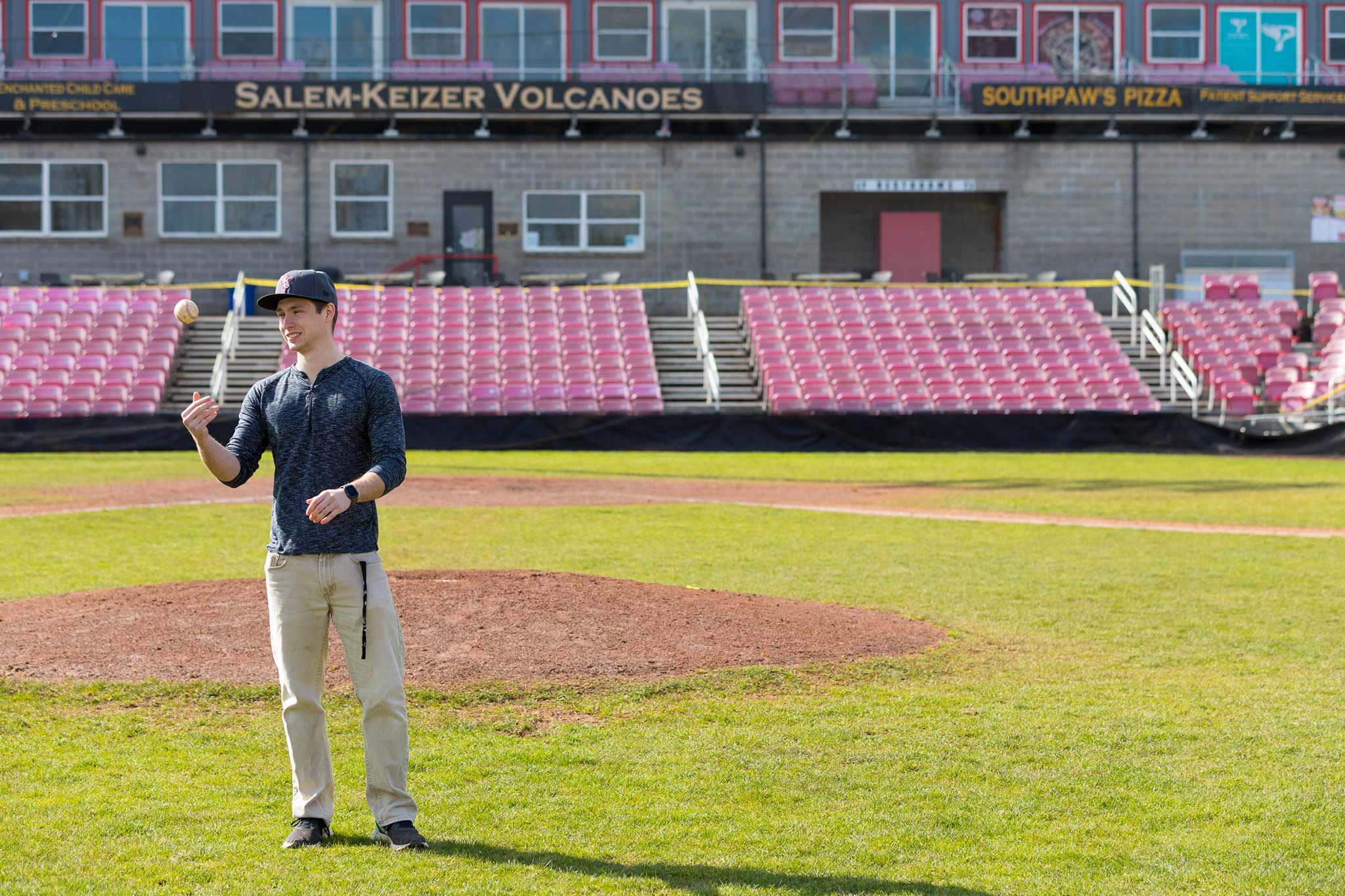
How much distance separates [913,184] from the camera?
4262 cm

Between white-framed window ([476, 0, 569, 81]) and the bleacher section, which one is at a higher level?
white-framed window ([476, 0, 569, 81])

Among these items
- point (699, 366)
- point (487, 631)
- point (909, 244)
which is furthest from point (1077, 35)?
point (487, 631)

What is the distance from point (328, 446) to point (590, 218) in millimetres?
36998

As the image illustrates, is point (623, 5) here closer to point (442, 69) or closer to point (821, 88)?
point (442, 69)

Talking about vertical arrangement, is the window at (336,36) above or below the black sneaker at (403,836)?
above

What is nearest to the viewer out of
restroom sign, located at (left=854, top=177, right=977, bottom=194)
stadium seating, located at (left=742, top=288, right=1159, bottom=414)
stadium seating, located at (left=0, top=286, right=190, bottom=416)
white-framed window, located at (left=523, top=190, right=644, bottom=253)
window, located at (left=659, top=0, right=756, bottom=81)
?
stadium seating, located at (left=0, top=286, right=190, bottom=416)

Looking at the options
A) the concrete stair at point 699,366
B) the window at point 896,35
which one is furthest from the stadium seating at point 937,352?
the window at point 896,35

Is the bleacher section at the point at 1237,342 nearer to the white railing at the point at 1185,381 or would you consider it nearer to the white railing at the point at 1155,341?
the white railing at the point at 1185,381

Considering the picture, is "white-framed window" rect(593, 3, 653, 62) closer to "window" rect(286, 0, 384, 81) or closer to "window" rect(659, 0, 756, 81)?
→ "window" rect(659, 0, 756, 81)

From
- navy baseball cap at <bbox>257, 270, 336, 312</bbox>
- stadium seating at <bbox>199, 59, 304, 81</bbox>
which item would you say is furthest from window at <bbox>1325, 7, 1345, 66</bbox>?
navy baseball cap at <bbox>257, 270, 336, 312</bbox>

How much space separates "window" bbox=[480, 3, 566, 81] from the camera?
44.0m

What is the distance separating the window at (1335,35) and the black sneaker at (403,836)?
46815 mm

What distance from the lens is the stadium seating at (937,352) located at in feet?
→ 114

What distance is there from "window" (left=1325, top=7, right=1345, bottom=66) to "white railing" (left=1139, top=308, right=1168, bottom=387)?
13.3 meters
